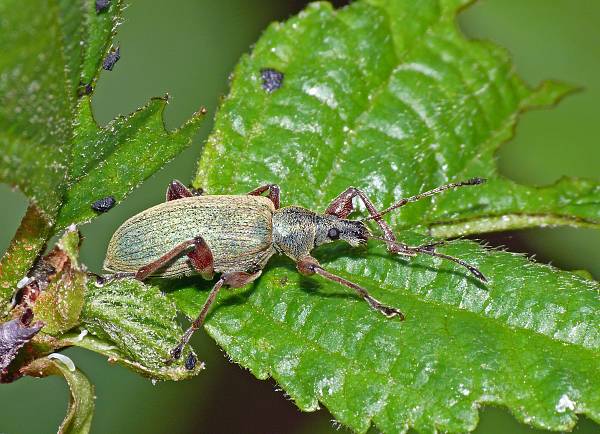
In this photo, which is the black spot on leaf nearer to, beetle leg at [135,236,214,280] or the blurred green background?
beetle leg at [135,236,214,280]

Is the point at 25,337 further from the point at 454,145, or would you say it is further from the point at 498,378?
the point at 454,145

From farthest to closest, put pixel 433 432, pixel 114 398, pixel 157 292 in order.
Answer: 1. pixel 114 398
2. pixel 157 292
3. pixel 433 432

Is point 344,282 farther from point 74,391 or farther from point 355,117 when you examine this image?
point 74,391

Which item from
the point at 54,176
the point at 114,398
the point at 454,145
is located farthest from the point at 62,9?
the point at 114,398

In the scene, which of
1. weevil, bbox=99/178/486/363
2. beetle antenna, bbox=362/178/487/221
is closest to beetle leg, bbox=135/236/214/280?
weevil, bbox=99/178/486/363

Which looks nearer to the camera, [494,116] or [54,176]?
[54,176]

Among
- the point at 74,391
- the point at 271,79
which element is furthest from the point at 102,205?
the point at 271,79

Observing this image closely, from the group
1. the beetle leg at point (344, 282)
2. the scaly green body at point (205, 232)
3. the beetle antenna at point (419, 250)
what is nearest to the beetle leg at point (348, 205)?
the beetle antenna at point (419, 250)
